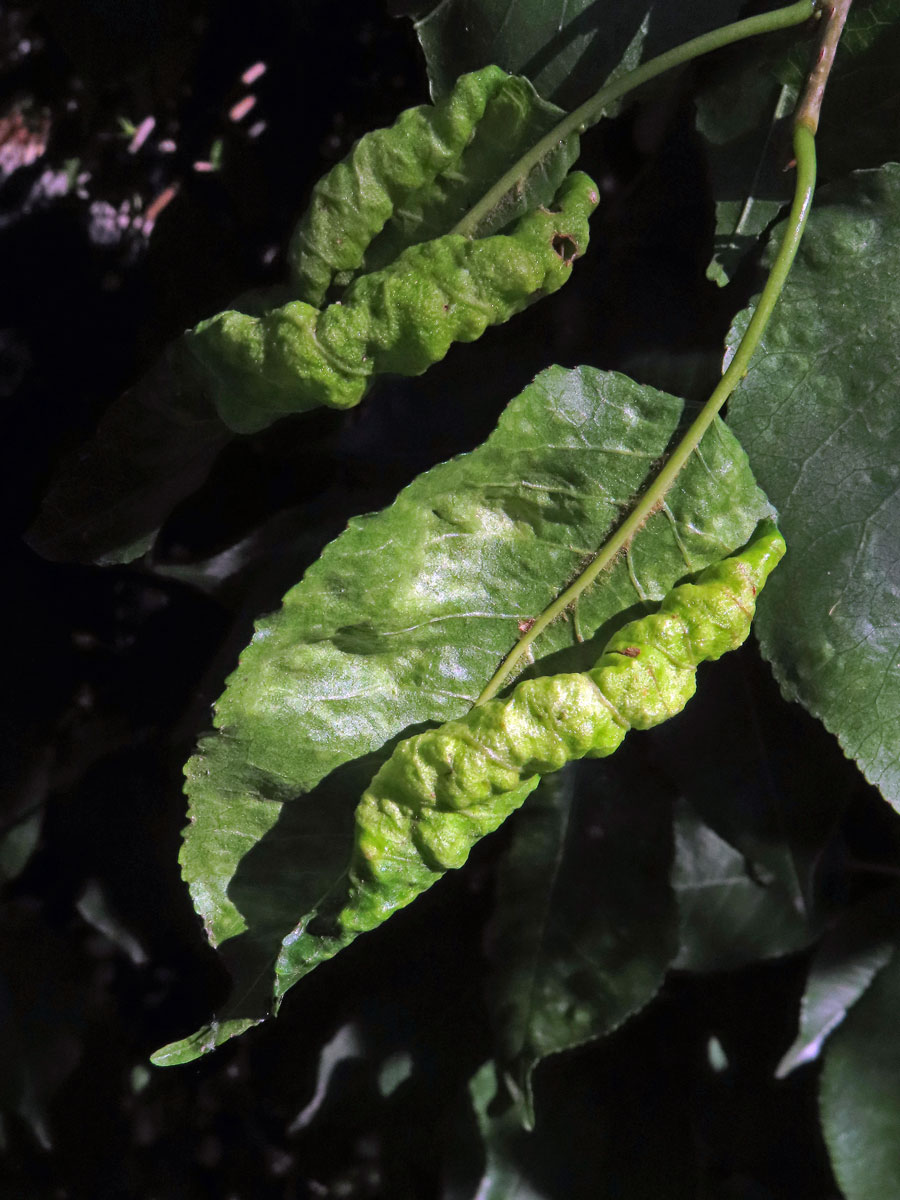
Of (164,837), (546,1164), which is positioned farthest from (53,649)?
(546,1164)

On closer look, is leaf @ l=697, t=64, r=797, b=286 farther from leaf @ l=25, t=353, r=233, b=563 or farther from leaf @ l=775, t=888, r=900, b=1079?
leaf @ l=775, t=888, r=900, b=1079

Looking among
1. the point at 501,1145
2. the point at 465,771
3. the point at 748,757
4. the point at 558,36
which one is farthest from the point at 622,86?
the point at 501,1145

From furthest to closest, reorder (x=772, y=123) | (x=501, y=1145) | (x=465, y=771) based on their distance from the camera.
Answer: (x=501, y=1145)
(x=772, y=123)
(x=465, y=771)

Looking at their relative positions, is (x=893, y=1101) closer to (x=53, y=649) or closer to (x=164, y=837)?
(x=164, y=837)

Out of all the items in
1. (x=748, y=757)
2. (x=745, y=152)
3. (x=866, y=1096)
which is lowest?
(x=866, y=1096)

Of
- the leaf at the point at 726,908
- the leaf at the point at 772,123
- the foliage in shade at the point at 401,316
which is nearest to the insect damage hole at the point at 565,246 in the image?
the foliage in shade at the point at 401,316

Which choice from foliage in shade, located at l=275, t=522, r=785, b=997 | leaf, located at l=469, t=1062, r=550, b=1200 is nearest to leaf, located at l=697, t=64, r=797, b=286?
foliage in shade, located at l=275, t=522, r=785, b=997

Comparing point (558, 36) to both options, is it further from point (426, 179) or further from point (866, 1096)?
point (866, 1096)
